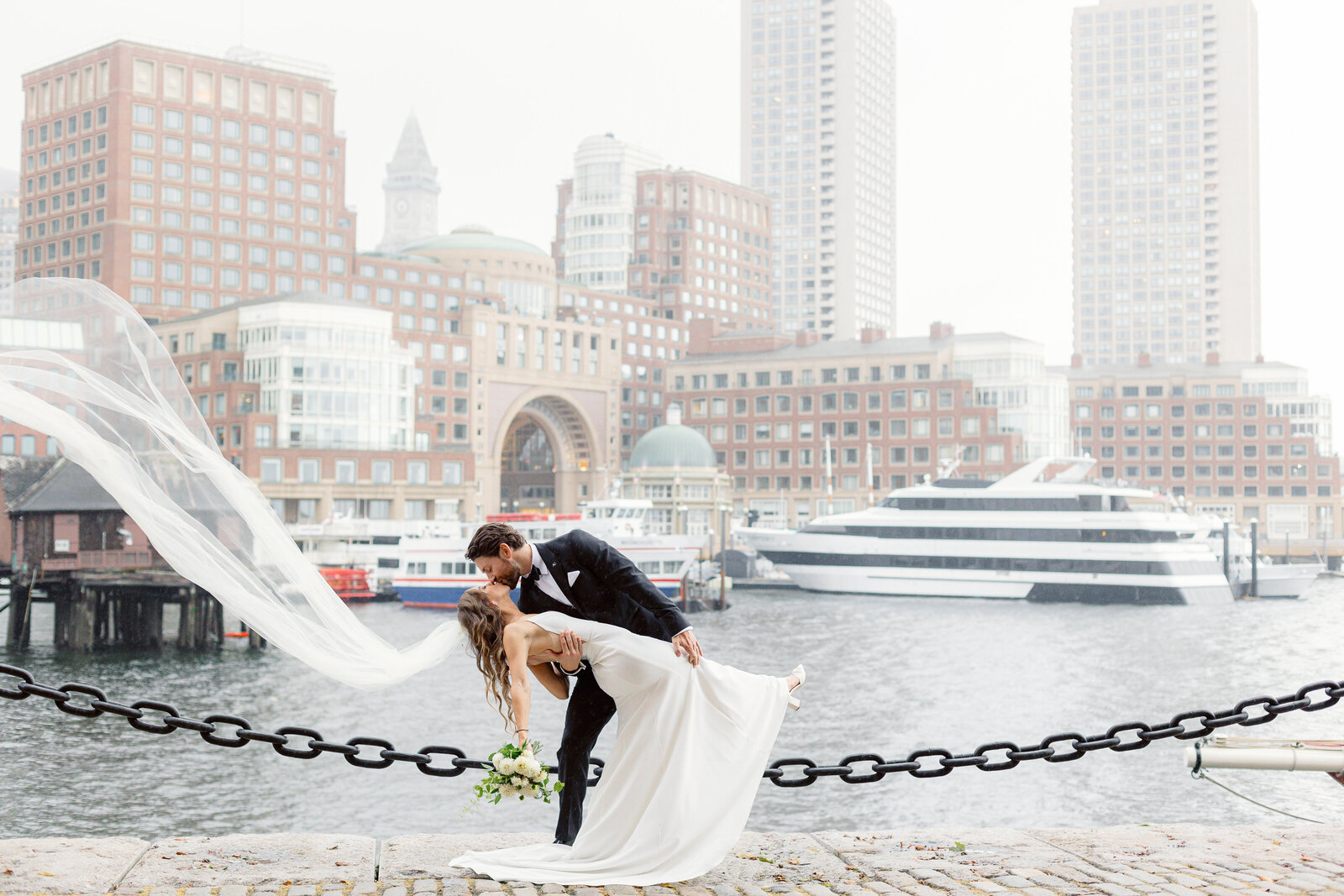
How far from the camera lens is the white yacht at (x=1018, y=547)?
220 ft

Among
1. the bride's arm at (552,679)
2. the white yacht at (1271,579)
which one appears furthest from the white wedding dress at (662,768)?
the white yacht at (1271,579)

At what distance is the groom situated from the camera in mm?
6336

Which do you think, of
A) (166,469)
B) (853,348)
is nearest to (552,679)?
(166,469)

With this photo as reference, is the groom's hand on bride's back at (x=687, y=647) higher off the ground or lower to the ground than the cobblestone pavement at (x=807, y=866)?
higher

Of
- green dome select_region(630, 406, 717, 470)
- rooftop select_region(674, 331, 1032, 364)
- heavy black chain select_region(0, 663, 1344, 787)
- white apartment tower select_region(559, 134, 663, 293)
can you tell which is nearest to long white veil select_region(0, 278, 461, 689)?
heavy black chain select_region(0, 663, 1344, 787)

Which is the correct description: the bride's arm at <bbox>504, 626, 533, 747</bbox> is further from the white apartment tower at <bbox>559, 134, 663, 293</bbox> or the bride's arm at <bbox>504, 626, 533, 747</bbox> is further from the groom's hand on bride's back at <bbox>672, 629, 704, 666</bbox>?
the white apartment tower at <bbox>559, 134, 663, 293</bbox>

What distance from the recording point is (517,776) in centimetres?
634

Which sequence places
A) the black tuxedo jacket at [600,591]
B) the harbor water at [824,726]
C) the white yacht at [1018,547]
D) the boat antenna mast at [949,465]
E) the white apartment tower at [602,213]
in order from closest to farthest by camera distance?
the black tuxedo jacket at [600,591], the harbor water at [824,726], the white yacht at [1018,547], the boat antenna mast at [949,465], the white apartment tower at [602,213]

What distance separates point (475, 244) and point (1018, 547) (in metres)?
67.9

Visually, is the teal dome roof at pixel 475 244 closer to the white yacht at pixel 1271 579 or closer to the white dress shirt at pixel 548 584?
the white yacht at pixel 1271 579

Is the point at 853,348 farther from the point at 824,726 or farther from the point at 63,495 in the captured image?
the point at 824,726

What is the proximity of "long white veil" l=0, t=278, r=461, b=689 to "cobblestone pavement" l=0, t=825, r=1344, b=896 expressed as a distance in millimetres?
993

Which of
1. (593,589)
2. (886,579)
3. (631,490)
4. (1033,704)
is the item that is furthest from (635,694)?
(631,490)

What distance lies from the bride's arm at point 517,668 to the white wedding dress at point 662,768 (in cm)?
15
